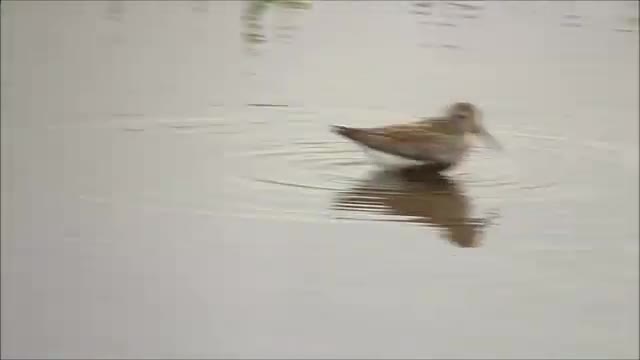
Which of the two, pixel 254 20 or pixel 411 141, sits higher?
pixel 254 20

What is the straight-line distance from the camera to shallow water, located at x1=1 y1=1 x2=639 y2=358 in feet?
3.03

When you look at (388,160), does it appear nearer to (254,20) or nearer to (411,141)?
(411,141)

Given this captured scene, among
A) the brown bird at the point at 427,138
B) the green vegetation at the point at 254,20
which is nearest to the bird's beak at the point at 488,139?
the brown bird at the point at 427,138

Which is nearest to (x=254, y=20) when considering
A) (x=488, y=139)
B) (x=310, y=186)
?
(x=310, y=186)

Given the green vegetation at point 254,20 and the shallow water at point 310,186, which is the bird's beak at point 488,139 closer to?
the shallow water at point 310,186

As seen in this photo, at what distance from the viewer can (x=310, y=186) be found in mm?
946

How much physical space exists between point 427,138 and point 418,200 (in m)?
0.07

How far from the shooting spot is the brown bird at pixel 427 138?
94cm

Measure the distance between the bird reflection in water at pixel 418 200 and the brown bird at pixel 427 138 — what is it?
0.05 ft

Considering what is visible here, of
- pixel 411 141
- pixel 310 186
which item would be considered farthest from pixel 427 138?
pixel 310 186

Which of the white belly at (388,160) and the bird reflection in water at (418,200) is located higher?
the white belly at (388,160)

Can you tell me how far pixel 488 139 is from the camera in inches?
37.8

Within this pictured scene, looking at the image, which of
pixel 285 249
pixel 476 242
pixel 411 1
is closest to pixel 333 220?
pixel 285 249

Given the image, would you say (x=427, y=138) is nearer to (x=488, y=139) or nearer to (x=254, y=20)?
(x=488, y=139)
